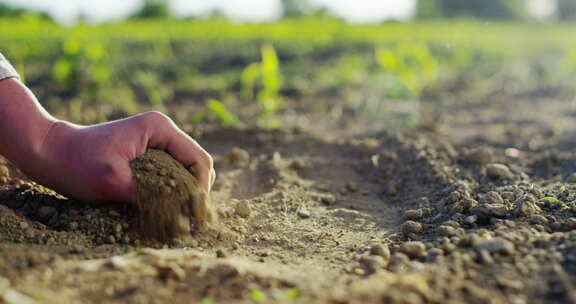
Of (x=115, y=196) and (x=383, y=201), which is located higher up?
(x=115, y=196)

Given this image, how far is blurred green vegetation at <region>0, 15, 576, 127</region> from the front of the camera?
5.14m

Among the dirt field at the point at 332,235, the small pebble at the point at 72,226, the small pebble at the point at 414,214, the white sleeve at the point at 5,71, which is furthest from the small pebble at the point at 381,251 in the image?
the white sleeve at the point at 5,71

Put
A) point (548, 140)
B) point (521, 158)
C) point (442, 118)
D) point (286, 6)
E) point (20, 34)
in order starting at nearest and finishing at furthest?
point (521, 158) → point (548, 140) → point (442, 118) → point (20, 34) → point (286, 6)

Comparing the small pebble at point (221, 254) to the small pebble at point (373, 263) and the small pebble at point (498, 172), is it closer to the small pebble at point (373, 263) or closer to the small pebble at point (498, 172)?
the small pebble at point (373, 263)

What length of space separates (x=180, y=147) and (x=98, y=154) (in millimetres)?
313

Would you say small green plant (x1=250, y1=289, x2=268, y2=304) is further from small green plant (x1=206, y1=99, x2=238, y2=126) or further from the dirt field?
small green plant (x1=206, y1=99, x2=238, y2=126)

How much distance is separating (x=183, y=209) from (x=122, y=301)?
60 cm

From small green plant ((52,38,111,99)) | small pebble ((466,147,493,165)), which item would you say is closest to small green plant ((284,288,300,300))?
small pebble ((466,147,493,165))

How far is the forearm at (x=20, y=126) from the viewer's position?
1.94m

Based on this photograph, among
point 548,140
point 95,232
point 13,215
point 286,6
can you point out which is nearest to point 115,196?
point 95,232

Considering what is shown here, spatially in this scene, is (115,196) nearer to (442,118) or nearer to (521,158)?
(521,158)

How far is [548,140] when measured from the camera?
398 cm

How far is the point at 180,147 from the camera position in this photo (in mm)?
2084

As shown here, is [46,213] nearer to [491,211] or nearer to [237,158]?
[237,158]
